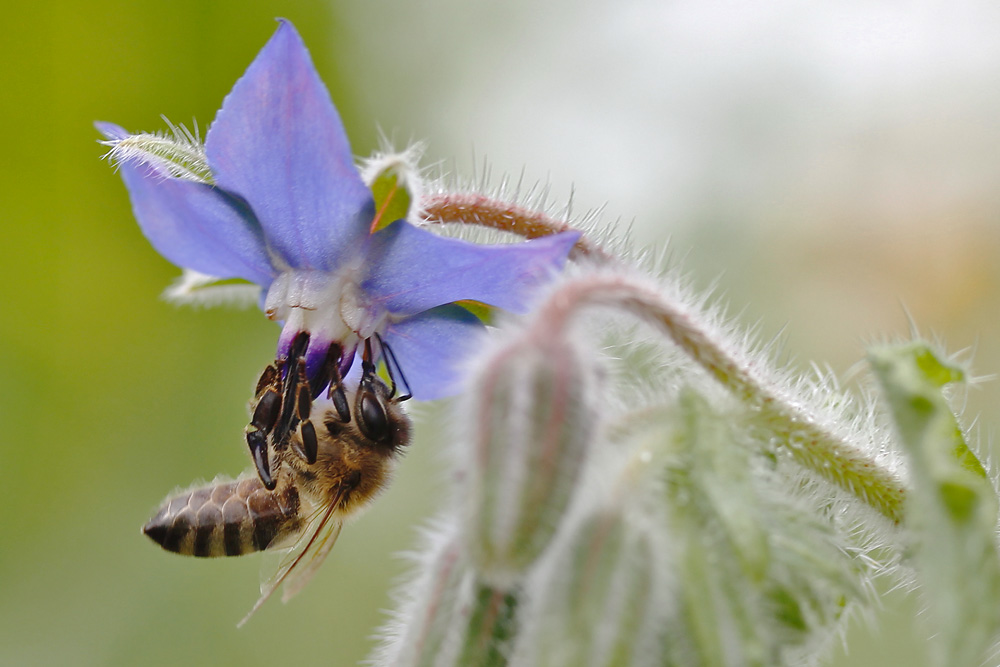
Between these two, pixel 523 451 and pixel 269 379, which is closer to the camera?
pixel 523 451

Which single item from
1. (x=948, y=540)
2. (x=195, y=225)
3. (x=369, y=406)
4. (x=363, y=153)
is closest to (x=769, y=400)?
(x=948, y=540)

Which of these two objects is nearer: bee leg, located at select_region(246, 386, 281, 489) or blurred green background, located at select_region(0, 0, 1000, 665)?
bee leg, located at select_region(246, 386, 281, 489)

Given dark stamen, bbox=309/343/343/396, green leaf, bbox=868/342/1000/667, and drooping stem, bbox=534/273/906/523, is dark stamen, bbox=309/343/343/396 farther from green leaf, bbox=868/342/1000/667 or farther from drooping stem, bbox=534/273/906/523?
green leaf, bbox=868/342/1000/667

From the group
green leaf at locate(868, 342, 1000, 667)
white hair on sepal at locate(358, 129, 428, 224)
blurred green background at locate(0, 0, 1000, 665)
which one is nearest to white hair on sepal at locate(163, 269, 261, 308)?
white hair on sepal at locate(358, 129, 428, 224)

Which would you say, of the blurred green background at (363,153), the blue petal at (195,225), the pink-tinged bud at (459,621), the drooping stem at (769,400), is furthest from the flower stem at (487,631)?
the blurred green background at (363,153)

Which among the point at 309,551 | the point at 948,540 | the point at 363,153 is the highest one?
the point at 948,540

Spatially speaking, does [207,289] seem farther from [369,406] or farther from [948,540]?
[948,540]
